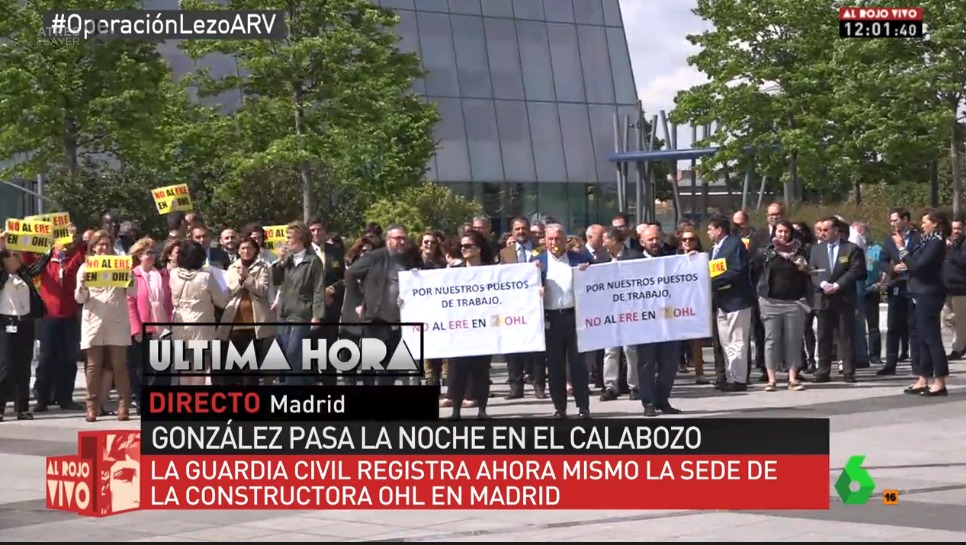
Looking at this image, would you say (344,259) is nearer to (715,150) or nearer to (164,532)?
(164,532)

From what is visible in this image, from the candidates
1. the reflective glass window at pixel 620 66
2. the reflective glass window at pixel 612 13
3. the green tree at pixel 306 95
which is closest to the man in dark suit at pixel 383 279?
the green tree at pixel 306 95

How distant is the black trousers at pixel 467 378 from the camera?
1530 centimetres

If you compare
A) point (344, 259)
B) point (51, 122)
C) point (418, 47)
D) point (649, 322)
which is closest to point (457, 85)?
point (418, 47)

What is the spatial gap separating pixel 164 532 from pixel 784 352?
11051mm

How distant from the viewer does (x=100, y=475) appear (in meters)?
9.74

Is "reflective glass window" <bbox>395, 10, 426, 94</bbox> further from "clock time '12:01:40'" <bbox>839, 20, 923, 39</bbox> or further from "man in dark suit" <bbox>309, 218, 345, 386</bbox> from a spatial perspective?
"man in dark suit" <bbox>309, 218, 345, 386</bbox>

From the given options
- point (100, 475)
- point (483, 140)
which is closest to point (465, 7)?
point (483, 140)

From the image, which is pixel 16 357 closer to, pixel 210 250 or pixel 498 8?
pixel 210 250

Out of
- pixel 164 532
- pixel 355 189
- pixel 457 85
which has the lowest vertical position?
pixel 164 532

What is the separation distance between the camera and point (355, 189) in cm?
4166

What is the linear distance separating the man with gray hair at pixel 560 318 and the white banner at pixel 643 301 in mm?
149

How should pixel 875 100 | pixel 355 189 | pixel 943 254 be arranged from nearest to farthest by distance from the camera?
pixel 943 254 < pixel 355 189 < pixel 875 100

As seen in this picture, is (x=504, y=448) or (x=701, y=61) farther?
(x=701, y=61)
